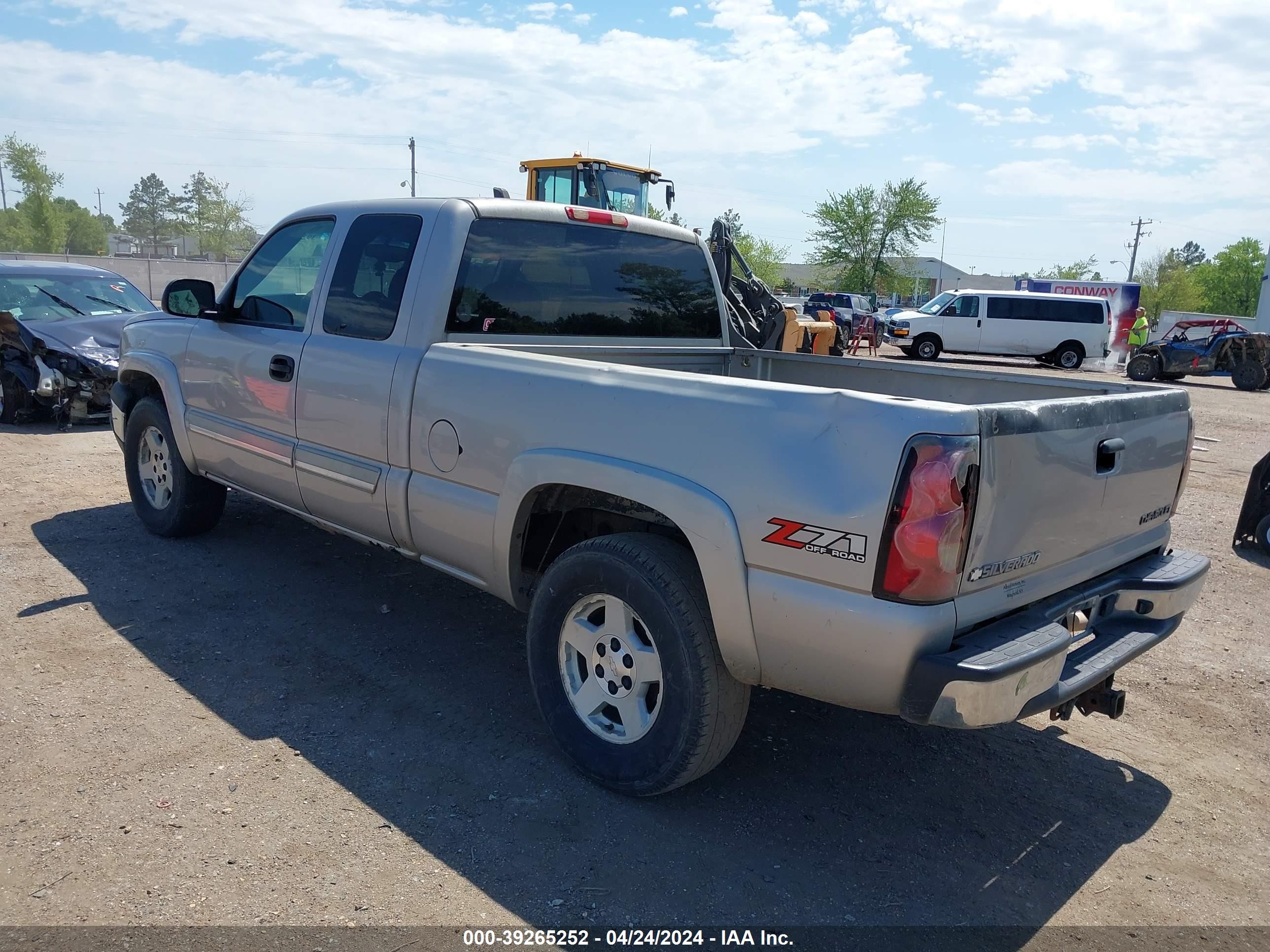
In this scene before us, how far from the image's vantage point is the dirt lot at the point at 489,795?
272 centimetres

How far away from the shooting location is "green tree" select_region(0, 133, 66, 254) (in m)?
66.8

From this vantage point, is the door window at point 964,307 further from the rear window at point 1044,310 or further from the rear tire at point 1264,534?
the rear tire at point 1264,534

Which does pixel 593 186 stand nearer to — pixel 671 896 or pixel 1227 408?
pixel 1227 408

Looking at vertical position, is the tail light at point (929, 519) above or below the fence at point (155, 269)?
above

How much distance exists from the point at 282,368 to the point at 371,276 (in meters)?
0.69

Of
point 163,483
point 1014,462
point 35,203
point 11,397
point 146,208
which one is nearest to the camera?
point 1014,462

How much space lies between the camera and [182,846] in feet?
9.42

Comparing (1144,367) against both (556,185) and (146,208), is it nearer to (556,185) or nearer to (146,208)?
(556,185)

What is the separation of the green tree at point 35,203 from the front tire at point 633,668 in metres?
77.9

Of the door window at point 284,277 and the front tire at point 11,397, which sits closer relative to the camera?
the door window at point 284,277

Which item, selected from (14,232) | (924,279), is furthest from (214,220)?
(924,279)

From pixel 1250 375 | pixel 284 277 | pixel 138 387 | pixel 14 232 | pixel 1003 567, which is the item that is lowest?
pixel 1250 375

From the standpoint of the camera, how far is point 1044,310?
28.9 m

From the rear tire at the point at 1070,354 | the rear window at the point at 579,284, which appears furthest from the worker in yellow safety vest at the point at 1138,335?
the rear window at the point at 579,284
